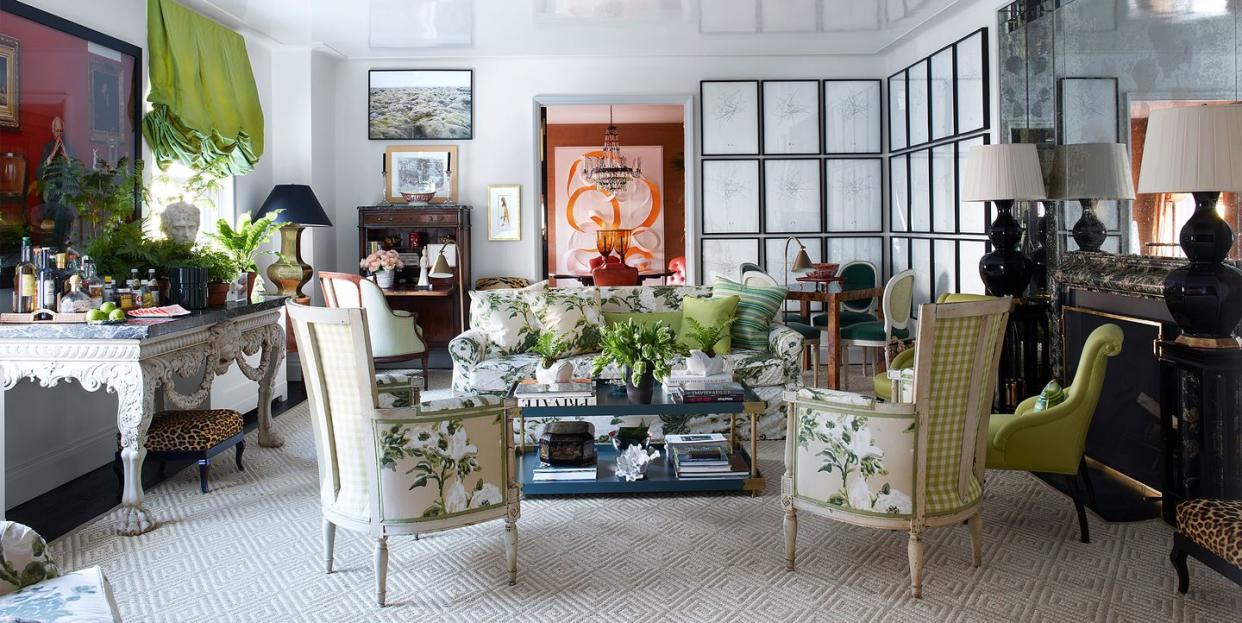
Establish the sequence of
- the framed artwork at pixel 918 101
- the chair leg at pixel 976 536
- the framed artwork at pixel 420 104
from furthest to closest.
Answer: the framed artwork at pixel 420 104
the framed artwork at pixel 918 101
the chair leg at pixel 976 536

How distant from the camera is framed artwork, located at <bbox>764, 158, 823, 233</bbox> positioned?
8.06m

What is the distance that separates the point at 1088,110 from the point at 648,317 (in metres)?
2.80

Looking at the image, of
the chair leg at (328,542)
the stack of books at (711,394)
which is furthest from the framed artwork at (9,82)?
the stack of books at (711,394)

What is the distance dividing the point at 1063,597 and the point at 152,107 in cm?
548

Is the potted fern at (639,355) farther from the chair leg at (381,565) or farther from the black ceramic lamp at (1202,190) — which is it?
the black ceramic lamp at (1202,190)

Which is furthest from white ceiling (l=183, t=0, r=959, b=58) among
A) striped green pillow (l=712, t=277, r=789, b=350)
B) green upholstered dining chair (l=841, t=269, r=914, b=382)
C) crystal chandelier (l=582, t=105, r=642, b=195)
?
crystal chandelier (l=582, t=105, r=642, b=195)

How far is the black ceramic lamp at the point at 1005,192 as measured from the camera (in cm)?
450

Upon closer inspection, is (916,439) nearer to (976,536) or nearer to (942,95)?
(976,536)

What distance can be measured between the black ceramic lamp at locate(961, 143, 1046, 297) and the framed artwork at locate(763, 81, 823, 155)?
3387 millimetres

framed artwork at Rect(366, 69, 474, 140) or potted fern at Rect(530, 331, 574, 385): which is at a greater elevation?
framed artwork at Rect(366, 69, 474, 140)

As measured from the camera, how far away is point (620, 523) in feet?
12.1

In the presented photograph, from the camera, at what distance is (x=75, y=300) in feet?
12.5

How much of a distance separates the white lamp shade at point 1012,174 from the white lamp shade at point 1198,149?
1453 millimetres

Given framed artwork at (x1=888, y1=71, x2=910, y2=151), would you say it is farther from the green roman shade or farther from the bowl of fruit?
the bowl of fruit
